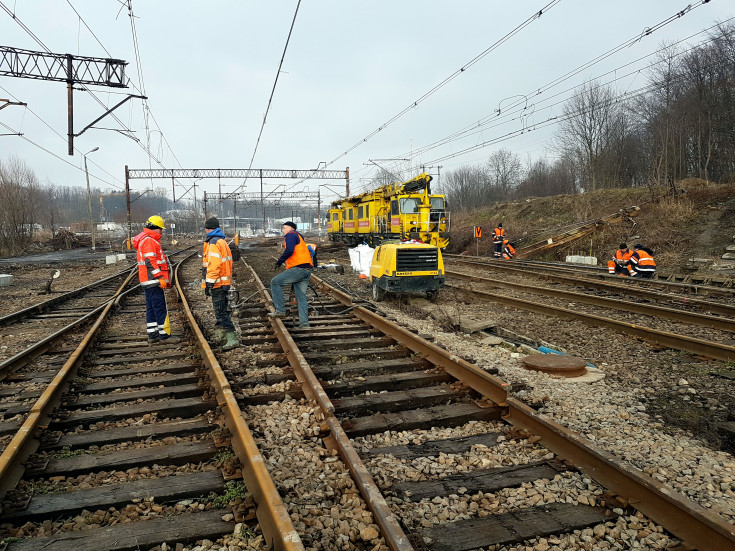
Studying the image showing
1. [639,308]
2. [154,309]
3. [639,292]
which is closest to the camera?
[154,309]

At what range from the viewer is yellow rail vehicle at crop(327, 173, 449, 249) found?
20938 mm

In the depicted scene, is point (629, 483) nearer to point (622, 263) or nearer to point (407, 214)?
point (622, 263)

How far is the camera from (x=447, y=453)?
3.71m

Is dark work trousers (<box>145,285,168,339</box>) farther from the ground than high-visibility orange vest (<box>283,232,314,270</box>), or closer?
closer

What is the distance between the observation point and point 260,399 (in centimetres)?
471

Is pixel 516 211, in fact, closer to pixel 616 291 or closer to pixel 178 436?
pixel 616 291

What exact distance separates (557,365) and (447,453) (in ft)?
8.64

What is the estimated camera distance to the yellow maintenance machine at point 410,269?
10.4 m

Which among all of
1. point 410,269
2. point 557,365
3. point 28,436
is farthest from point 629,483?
point 410,269

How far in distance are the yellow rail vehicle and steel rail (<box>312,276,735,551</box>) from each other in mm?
15938

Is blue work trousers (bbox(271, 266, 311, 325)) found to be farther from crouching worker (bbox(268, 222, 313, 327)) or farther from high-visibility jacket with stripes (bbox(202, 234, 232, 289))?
high-visibility jacket with stripes (bbox(202, 234, 232, 289))

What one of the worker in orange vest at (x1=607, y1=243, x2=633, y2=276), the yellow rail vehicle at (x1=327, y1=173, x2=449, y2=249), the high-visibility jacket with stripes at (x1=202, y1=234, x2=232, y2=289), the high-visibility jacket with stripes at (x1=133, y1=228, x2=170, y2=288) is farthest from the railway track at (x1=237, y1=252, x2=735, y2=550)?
the yellow rail vehicle at (x1=327, y1=173, x2=449, y2=249)

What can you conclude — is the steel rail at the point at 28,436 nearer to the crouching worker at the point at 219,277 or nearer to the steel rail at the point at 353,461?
the crouching worker at the point at 219,277

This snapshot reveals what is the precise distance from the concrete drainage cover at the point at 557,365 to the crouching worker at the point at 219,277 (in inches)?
158
